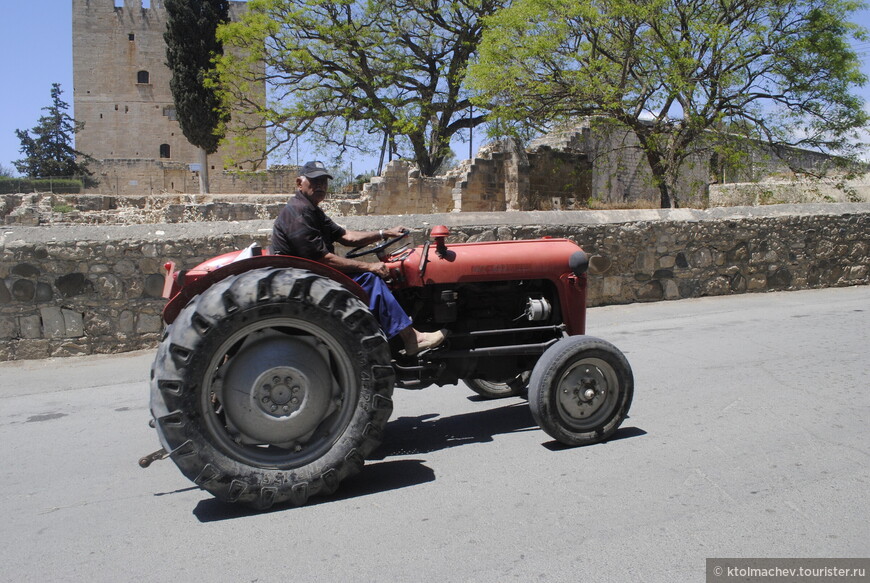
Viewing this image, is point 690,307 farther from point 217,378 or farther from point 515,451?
point 217,378

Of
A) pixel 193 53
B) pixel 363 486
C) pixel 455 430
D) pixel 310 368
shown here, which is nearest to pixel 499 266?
pixel 455 430

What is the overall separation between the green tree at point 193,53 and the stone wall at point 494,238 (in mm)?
28802

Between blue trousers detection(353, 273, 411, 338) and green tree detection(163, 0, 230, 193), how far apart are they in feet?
109

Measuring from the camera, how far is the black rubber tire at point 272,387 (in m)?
3.62

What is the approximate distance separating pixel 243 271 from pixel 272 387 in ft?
2.24

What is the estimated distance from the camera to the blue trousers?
14.0ft

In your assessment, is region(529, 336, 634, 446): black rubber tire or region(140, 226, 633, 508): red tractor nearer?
region(140, 226, 633, 508): red tractor

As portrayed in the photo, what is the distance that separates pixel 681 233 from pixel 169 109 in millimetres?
61069

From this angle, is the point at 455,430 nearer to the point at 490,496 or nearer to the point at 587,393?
the point at 587,393

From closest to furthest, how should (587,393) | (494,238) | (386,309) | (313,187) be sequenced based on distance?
(386,309), (313,187), (587,393), (494,238)

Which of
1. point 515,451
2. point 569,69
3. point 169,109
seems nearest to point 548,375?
point 515,451

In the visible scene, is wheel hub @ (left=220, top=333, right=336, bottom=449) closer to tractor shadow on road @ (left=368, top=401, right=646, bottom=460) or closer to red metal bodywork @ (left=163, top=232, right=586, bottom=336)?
red metal bodywork @ (left=163, top=232, right=586, bottom=336)

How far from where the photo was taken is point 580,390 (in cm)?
462

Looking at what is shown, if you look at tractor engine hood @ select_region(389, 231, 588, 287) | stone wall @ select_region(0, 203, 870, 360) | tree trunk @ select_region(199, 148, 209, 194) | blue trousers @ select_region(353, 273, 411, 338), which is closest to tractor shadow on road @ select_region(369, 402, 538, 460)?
blue trousers @ select_region(353, 273, 411, 338)
